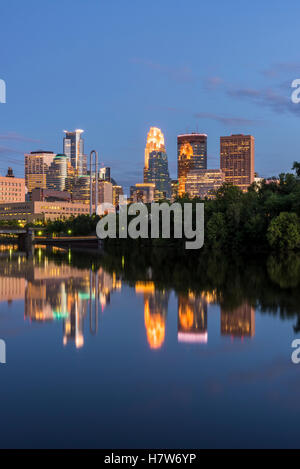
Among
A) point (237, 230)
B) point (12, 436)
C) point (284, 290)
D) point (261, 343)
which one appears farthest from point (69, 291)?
point (237, 230)

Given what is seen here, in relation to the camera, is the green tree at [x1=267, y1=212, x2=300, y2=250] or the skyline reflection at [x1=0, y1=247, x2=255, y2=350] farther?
the green tree at [x1=267, y1=212, x2=300, y2=250]

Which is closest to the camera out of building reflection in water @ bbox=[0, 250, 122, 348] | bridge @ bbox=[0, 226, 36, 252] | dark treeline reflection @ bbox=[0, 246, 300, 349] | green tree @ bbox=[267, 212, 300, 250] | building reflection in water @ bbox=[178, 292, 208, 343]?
building reflection in water @ bbox=[178, 292, 208, 343]

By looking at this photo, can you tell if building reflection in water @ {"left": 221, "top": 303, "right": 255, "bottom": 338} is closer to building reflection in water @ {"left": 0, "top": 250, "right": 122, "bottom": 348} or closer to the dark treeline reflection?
the dark treeline reflection

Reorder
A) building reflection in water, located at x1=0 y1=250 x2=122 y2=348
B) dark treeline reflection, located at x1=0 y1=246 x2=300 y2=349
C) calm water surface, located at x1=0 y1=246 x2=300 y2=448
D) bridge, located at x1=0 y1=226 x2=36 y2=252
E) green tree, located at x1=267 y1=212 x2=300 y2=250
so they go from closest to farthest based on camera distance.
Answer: calm water surface, located at x1=0 y1=246 x2=300 y2=448
dark treeline reflection, located at x1=0 y1=246 x2=300 y2=349
building reflection in water, located at x1=0 y1=250 x2=122 y2=348
green tree, located at x1=267 y1=212 x2=300 y2=250
bridge, located at x1=0 y1=226 x2=36 y2=252

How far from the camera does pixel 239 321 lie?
17594 millimetres

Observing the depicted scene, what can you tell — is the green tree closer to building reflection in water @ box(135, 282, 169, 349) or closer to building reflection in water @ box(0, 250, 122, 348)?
building reflection in water @ box(0, 250, 122, 348)

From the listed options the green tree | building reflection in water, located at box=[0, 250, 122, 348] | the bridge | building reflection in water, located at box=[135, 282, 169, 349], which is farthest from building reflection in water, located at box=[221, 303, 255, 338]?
the bridge

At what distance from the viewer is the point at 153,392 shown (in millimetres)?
10469

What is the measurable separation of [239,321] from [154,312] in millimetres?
3618

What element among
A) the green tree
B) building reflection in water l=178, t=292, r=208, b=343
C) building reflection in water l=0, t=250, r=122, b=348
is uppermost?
the green tree

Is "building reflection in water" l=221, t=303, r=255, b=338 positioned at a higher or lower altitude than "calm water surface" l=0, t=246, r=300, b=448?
higher

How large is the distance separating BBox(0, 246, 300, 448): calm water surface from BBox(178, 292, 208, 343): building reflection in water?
4 cm

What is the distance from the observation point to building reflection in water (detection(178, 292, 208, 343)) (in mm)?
15497
